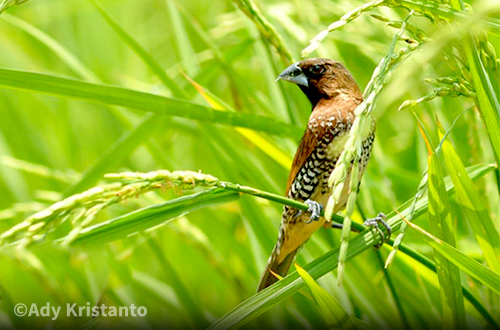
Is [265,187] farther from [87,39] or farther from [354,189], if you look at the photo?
[87,39]

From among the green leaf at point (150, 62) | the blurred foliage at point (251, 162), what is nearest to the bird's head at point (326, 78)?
the blurred foliage at point (251, 162)

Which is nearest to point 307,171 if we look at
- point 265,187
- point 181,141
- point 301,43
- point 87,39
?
point 265,187

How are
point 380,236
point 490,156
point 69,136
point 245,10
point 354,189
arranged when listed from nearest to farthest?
point 354,189 < point 380,236 < point 245,10 < point 490,156 < point 69,136

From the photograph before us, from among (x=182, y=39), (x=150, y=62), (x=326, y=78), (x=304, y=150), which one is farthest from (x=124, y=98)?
(x=182, y=39)

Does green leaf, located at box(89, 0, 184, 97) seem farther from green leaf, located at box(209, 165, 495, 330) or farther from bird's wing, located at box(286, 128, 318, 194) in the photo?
green leaf, located at box(209, 165, 495, 330)

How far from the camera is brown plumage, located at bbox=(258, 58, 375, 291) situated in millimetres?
2186

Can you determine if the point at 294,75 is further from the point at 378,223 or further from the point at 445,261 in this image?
the point at 445,261

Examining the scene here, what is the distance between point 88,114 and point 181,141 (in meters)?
0.47

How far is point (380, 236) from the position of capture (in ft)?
5.32

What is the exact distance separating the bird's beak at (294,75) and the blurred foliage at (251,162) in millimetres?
104

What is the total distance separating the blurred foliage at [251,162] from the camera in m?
1.43

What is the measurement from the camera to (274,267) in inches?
92.1

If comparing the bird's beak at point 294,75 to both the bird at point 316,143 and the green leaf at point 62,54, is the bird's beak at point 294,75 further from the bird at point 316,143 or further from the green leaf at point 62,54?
the green leaf at point 62,54

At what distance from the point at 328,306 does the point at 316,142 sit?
82 cm
